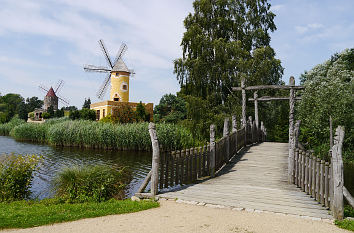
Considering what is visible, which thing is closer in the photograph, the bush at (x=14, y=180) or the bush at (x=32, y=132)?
the bush at (x=14, y=180)

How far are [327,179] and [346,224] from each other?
3.87ft

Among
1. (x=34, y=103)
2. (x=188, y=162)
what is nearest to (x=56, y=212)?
(x=188, y=162)

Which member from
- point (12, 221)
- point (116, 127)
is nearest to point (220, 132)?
point (116, 127)

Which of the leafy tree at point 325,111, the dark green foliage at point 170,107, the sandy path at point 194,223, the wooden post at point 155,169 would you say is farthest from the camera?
the dark green foliage at point 170,107

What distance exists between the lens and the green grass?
18.6 ft

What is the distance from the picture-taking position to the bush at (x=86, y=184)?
28.0ft

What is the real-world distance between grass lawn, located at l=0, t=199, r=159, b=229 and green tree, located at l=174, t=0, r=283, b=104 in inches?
753

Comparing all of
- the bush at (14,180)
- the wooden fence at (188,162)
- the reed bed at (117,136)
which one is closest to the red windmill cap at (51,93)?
the reed bed at (117,136)

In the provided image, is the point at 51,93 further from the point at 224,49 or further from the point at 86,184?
the point at 86,184

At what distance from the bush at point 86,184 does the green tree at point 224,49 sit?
679 inches

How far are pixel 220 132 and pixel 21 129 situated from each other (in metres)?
24.4

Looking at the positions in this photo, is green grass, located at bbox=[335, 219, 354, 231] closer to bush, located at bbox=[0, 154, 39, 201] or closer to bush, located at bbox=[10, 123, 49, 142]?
bush, located at bbox=[0, 154, 39, 201]

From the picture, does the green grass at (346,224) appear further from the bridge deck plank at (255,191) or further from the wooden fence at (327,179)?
the bridge deck plank at (255,191)

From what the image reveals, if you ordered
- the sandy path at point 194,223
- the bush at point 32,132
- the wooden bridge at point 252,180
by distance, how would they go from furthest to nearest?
1. the bush at point 32,132
2. the wooden bridge at point 252,180
3. the sandy path at point 194,223
